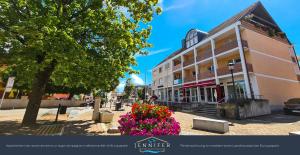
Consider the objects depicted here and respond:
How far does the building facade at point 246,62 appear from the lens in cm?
1977

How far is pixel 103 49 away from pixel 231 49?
17.8m

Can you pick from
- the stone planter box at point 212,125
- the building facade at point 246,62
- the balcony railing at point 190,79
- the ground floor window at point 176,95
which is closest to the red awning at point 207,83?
the building facade at point 246,62

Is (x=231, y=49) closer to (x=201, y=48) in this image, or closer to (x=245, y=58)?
(x=245, y=58)

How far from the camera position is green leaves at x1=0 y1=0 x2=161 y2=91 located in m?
7.32

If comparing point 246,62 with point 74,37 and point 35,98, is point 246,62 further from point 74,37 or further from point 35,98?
point 35,98

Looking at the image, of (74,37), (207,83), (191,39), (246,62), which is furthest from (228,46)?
(74,37)

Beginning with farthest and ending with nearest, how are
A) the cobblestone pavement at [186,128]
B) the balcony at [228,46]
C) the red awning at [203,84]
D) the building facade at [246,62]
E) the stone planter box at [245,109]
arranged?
1. the red awning at [203,84]
2. the balcony at [228,46]
3. the building facade at [246,62]
4. the stone planter box at [245,109]
5. the cobblestone pavement at [186,128]

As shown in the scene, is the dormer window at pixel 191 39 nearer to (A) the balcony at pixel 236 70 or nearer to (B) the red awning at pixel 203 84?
(B) the red awning at pixel 203 84

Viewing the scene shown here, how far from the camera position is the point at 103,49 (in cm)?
967

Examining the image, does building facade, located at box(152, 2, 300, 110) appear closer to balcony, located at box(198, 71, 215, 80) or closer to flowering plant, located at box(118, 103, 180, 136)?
balcony, located at box(198, 71, 215, 80)

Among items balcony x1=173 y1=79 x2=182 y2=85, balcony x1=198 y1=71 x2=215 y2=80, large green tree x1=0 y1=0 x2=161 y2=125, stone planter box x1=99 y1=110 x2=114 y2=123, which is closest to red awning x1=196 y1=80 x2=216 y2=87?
balcony x1=198 y1=71 x2=215 y2=80

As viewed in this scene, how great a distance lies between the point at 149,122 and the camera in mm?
5035

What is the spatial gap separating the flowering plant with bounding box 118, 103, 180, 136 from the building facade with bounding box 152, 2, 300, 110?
13415 mm

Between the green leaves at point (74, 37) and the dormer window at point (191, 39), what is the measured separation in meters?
19.8
